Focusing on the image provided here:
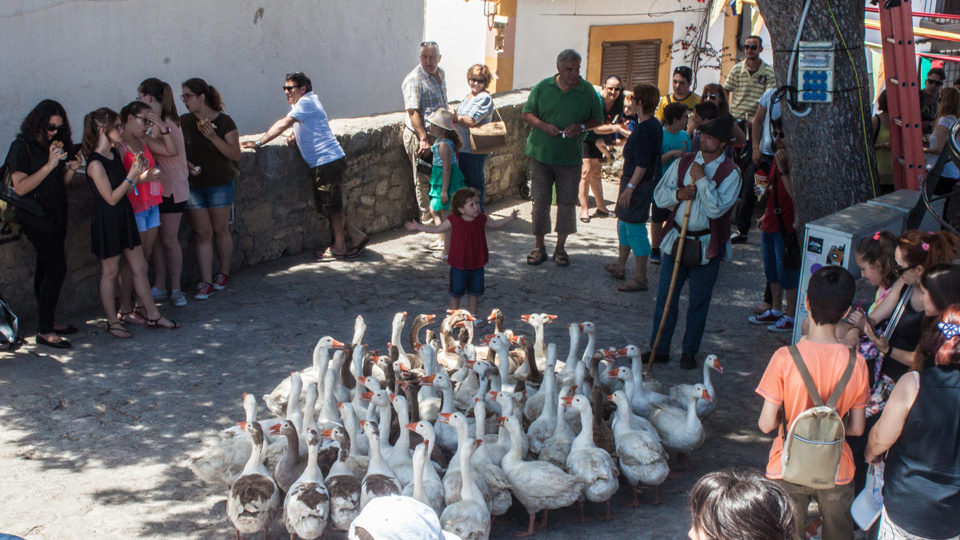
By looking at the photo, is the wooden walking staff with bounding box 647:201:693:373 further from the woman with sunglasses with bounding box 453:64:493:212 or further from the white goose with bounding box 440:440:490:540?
the woman with sunglasses with bounding box 453:64:493:212

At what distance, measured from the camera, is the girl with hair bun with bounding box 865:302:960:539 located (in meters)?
3.68

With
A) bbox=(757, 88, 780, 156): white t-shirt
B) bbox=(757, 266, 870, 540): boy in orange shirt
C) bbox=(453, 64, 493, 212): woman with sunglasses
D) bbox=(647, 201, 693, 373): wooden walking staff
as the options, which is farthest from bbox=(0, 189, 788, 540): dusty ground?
bbox=(757, 88, 780, 156): white t-shirt

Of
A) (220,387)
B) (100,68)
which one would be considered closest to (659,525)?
(220,387)

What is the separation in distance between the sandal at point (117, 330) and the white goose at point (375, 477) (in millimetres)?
2980

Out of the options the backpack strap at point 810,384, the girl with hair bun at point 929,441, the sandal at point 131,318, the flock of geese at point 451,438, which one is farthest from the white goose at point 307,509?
the sandal at point 131,318

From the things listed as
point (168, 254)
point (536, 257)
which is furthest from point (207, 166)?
point (536, 257)

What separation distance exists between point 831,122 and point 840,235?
1260mm

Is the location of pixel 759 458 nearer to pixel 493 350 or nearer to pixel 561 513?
pixel 561 513

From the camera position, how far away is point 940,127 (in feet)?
27.7

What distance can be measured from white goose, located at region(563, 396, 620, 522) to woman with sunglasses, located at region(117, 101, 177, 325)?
3915 millimetres

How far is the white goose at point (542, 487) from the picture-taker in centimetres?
495

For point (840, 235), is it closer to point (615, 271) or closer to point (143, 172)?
point (615, 271)

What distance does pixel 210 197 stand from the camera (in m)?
8.26

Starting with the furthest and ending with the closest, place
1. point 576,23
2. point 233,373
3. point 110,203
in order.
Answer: point 576,23 < point 110,203 < point 233,373
